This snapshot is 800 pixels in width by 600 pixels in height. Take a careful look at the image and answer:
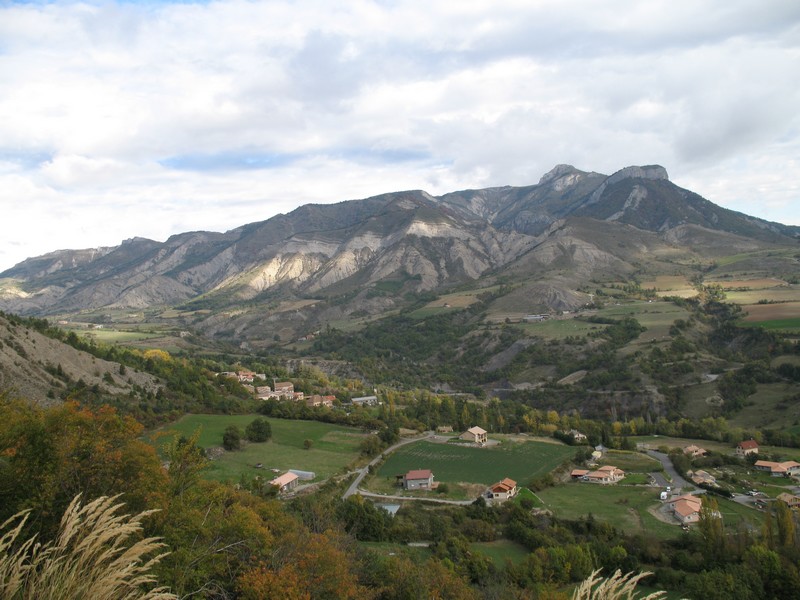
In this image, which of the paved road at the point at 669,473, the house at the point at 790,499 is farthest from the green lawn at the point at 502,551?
the house at the point at 790,499

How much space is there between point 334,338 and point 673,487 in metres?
115

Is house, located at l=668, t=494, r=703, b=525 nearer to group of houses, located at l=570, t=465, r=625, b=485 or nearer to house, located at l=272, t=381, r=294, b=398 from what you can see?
group of houses, located at l=570, t=465, r=625, b=485

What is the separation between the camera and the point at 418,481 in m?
49.1

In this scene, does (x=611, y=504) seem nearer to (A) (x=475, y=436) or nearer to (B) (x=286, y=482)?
(A) (x=475, y=436)

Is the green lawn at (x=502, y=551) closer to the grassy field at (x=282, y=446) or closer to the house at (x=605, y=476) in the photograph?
the grassy field at (x=282, y=446)

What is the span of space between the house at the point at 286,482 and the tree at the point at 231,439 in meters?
8.86

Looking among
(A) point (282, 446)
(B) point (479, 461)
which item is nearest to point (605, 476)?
(B) point (479, 461)

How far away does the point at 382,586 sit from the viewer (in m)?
22.7

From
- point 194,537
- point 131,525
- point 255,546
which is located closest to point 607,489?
point 255,546

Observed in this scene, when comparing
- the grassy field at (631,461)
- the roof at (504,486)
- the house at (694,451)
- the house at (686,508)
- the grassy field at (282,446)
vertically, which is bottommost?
the grassy field at (631,461)

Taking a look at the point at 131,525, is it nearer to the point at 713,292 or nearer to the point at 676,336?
the point at 676,336

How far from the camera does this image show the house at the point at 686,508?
39.3 meters

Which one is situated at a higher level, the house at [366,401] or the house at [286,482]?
the house at [286,482]

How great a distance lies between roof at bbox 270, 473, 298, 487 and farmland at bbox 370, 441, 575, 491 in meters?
7.98
